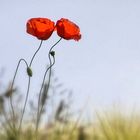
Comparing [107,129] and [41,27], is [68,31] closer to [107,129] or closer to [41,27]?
[41,27]

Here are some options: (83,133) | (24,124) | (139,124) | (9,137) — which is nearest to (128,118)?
(139,124)

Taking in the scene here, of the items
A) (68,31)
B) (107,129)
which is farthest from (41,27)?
(107,129)

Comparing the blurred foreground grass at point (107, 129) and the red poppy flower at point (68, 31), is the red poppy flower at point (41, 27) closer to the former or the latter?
the red poppy flower at point (68, 31)

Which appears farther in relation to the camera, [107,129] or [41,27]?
[107,129]

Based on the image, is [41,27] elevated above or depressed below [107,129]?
above

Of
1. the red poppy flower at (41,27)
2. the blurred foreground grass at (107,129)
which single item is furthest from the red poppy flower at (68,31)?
the blurred foreground grass at (107,129)

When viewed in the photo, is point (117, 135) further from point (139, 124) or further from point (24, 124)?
point (24, 124)

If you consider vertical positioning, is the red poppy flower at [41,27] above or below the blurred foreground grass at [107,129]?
above
